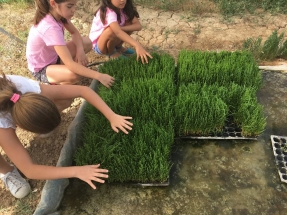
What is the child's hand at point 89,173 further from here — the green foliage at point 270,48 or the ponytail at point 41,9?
the green foliage at point 270,48

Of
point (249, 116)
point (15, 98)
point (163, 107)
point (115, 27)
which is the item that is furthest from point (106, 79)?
point (249, 116)

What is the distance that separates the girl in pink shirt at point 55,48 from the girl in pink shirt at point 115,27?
13.7 inches

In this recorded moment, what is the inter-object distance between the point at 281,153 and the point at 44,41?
2.06 m

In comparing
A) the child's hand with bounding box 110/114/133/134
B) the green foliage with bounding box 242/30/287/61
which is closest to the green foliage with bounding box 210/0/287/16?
the green foliage with bounding box 242/30/287/61

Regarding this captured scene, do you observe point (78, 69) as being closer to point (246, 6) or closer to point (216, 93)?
point (216, 93)

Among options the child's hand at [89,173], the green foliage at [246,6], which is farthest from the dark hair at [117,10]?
the green foliage at [246,6]

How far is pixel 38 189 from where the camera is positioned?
2.19 metres

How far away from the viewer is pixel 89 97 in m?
2.00

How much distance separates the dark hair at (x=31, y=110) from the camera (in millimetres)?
1543

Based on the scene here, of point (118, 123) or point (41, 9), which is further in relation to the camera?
point (41, 9)

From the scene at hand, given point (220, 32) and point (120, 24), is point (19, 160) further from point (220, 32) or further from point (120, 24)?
point (220, 32)

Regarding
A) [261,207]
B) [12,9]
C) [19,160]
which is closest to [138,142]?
[19,160]

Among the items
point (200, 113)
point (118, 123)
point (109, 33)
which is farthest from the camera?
point (109, 33)

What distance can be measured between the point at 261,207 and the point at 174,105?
0.94 metres
